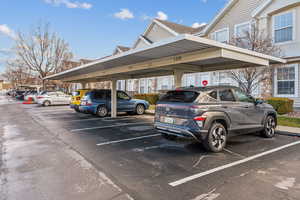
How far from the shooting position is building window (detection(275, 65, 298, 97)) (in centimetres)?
1194

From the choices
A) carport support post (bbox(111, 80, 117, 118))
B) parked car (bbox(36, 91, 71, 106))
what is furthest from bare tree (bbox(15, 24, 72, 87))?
carport support post (bbox(111, 80, 117, 118))

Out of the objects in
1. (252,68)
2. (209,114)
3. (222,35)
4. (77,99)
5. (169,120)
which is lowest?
(169,120)

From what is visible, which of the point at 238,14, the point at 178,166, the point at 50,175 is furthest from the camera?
the point at 238,14

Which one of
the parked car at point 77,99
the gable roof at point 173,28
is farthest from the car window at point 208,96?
the gable roof at point 173,28

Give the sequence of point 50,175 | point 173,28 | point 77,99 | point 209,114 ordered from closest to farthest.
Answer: point 50,175
point 209,114
point 77,99
point 173,28

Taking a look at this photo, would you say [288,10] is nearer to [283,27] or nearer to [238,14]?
[283,27]

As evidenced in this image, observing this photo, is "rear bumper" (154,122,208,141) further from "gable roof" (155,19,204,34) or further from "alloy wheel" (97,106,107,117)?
"gable roof" (155,19,204,34)

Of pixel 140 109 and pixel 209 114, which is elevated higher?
pixel 209 114

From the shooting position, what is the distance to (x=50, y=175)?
3758 millimetres

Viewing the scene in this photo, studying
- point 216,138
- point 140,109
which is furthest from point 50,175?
point 140,109

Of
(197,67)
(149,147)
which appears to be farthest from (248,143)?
(197,67)

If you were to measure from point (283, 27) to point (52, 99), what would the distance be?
21.5 meters

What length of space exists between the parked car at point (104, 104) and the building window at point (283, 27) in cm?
993

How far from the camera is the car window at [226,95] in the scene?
5.48 meters
